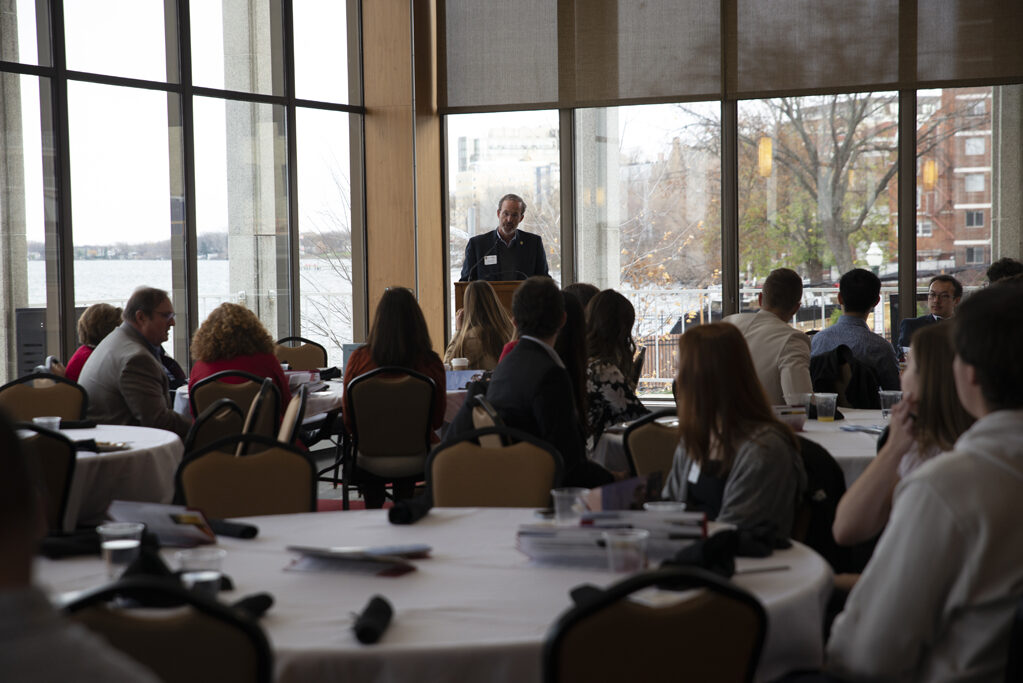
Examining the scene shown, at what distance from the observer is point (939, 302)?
7879 millimetres

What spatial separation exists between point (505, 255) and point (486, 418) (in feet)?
17.0

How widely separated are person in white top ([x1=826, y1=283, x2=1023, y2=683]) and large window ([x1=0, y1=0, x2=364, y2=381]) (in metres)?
6.45

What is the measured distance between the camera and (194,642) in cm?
174

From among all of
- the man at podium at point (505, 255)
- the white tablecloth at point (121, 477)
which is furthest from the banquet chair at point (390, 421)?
the man at podium at point (505, 255)

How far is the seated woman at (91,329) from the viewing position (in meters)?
6.21

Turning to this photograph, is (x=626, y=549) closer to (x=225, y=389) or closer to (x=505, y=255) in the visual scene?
(x=225, y=389)

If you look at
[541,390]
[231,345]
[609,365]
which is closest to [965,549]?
[541,390]

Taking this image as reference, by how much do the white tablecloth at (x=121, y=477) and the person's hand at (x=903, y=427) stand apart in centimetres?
305

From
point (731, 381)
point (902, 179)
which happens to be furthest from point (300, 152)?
point (731, 381)

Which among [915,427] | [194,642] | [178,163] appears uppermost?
[178,163]

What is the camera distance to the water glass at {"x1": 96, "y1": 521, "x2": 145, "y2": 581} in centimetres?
233

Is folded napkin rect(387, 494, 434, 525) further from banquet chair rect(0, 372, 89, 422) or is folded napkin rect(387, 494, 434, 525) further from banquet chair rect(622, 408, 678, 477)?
banquet chair rect(0, 372, 89, 422)

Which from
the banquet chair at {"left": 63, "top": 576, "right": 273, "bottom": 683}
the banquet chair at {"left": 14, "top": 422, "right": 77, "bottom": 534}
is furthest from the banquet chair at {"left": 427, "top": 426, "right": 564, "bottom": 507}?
the banquet chair at {"left": 63, "top": 576, "right": 273, "bottom": 683}

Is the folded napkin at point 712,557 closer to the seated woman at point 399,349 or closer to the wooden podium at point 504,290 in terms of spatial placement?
the seated woman at point 399,349
